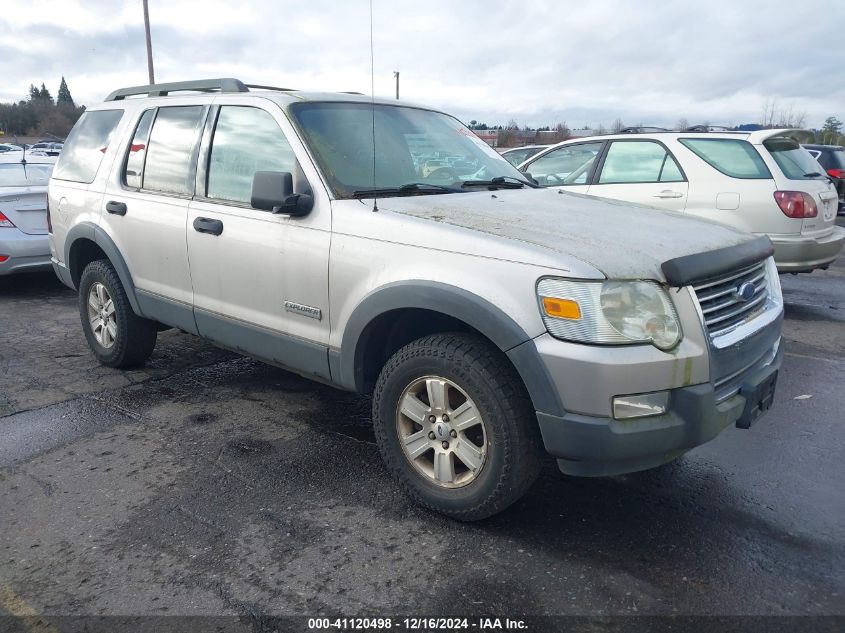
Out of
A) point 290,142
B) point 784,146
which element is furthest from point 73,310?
point 784,146

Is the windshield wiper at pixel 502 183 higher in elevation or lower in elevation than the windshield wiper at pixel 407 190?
higher

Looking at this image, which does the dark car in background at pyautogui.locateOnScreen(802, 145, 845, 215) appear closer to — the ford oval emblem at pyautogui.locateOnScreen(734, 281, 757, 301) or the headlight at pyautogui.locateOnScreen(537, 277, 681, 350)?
the ford oval emblem at pyautogui.locateOnScreen(734, 281, 757, 301)

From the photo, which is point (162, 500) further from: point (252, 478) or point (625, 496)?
point (625, 496)

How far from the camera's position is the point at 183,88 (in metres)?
4.58

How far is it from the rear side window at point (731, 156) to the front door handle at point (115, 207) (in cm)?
533

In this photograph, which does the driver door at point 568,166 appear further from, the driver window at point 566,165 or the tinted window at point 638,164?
the tinted window at point 638,164

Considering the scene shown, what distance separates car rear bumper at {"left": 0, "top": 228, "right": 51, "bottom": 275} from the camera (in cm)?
725

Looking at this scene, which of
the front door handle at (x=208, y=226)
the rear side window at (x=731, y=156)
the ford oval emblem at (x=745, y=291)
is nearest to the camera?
the ford oval emblem at (x=745, y=291)

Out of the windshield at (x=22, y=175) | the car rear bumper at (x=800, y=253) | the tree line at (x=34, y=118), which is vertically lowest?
the car rear bumper at (x=800, y=253)

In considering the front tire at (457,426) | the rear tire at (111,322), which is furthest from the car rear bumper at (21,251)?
the front tire at (457,426)

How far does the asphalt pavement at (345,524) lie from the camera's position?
256 cm

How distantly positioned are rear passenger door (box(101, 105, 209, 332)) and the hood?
151 cm

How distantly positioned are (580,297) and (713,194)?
492cm

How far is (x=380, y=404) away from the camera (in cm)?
319
